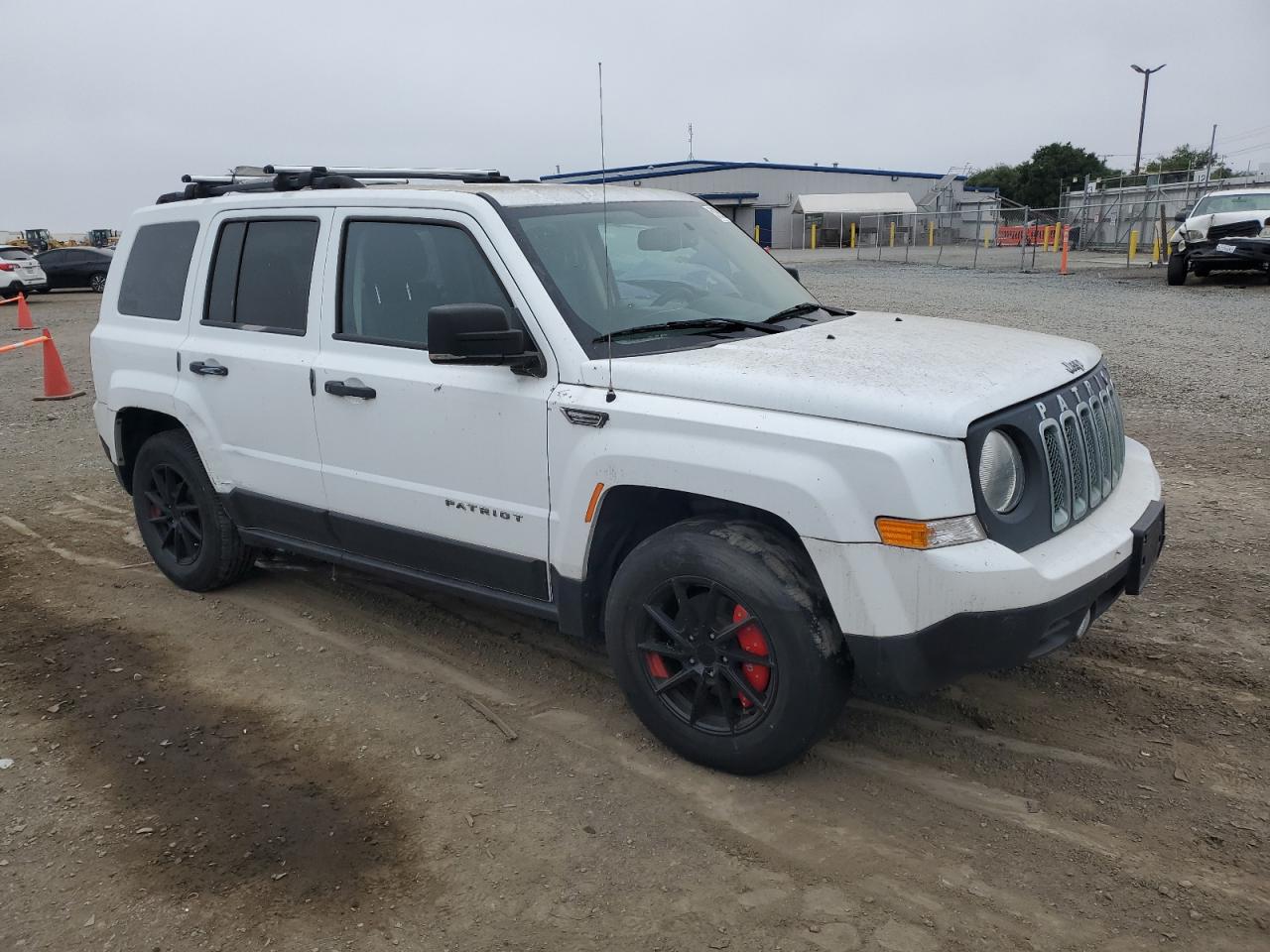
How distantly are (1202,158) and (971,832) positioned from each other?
307ft

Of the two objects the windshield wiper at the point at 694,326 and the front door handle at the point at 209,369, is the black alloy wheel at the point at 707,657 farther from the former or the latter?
the front door handle at the point at 209,369

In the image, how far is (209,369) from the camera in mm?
4938

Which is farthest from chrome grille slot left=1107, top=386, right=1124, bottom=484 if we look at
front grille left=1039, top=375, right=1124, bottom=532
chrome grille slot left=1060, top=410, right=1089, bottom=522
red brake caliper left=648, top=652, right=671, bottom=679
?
red brake caliper left=648, top=652, right=671, bottom=679

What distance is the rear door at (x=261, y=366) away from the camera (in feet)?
15.0

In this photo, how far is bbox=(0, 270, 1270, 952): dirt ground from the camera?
290cm

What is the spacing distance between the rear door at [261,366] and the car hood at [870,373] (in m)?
1.61

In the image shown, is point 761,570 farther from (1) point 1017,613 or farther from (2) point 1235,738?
(2) point 1235,738

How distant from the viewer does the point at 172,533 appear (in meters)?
5.59

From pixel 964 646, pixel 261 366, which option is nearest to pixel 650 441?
pixel 964 646

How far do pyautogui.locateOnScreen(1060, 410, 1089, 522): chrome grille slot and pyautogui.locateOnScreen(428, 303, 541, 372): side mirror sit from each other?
6.19 feet

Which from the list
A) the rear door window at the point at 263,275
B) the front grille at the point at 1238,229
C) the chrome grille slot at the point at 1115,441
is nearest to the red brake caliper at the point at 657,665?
the chrome grille slot at the point at 1115,441

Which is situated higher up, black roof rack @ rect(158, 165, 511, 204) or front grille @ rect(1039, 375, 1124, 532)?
black roof rack @ rect(158, 165, 511, 204)

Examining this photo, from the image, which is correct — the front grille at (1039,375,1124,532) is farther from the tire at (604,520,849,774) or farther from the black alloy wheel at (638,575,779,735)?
the black alloy wheel at (638,575,779,735)

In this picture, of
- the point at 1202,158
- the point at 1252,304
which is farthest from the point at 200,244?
the point at 1202,158
